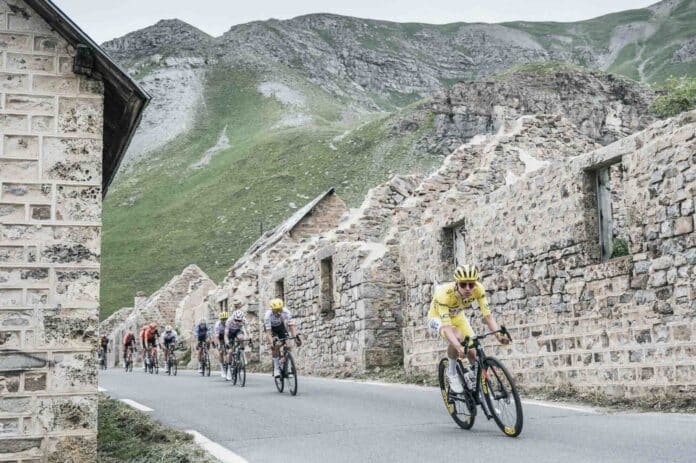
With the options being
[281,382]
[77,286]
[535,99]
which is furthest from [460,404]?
[535,99]

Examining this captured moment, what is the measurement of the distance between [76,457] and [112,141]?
4246mm

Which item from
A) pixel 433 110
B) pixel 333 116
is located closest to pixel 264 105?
pixel 333 116

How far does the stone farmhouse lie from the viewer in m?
10.0

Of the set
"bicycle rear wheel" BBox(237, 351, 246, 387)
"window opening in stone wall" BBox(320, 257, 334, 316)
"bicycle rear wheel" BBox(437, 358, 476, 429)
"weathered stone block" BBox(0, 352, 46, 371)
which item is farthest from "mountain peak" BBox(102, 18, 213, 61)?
"weathered stone block" BBox(0, 352, 46, 371)

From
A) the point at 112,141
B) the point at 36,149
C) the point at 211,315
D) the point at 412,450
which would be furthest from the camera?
the point at 211,315

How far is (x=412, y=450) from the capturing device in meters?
7.38

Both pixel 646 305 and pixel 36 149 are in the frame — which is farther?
pixel 646 305

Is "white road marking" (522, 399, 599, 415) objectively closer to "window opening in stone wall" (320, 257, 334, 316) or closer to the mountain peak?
"window opening in stone wall" (320, 257, 334, 316)

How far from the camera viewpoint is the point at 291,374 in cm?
1445

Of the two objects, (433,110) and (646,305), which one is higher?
(433,110)

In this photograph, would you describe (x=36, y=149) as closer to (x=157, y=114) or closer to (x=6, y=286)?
(x=6, y=286)

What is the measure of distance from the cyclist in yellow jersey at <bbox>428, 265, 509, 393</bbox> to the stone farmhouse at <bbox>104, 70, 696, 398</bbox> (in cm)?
279

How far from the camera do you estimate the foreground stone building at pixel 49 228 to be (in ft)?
24.7

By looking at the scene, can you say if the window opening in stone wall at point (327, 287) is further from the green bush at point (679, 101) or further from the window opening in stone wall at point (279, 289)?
the green bush at point (679, 101)
